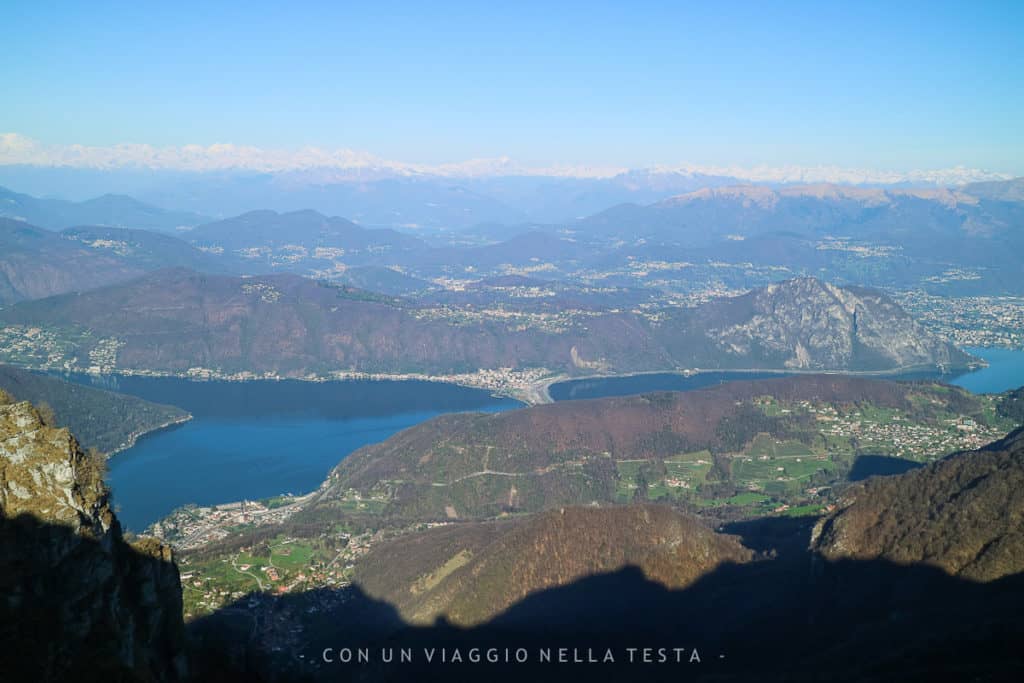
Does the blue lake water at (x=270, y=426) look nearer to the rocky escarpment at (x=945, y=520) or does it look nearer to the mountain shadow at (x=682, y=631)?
the mountain shadow at (x=682, y=631)

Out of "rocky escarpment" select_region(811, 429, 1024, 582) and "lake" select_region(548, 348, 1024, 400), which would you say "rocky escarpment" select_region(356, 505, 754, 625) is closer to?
"rocky escarpment" select_region(811, 429, 1024, 582)

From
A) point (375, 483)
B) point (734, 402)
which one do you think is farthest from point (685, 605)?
point (734, 402)

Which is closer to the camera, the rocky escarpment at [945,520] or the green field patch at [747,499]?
the rocky escarpment at [945,520]

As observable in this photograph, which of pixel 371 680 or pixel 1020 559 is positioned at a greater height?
pixel 1020 559

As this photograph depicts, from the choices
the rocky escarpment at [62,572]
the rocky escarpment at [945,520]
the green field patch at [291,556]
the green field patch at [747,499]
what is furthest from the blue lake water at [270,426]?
the rocky escarpment at [62,572]

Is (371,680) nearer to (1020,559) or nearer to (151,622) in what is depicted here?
(151,622)

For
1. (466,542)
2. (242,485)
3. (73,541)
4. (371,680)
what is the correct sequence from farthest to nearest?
1. (242,485)
2. (466,542)
3. (371,680)
4. (73,541)
